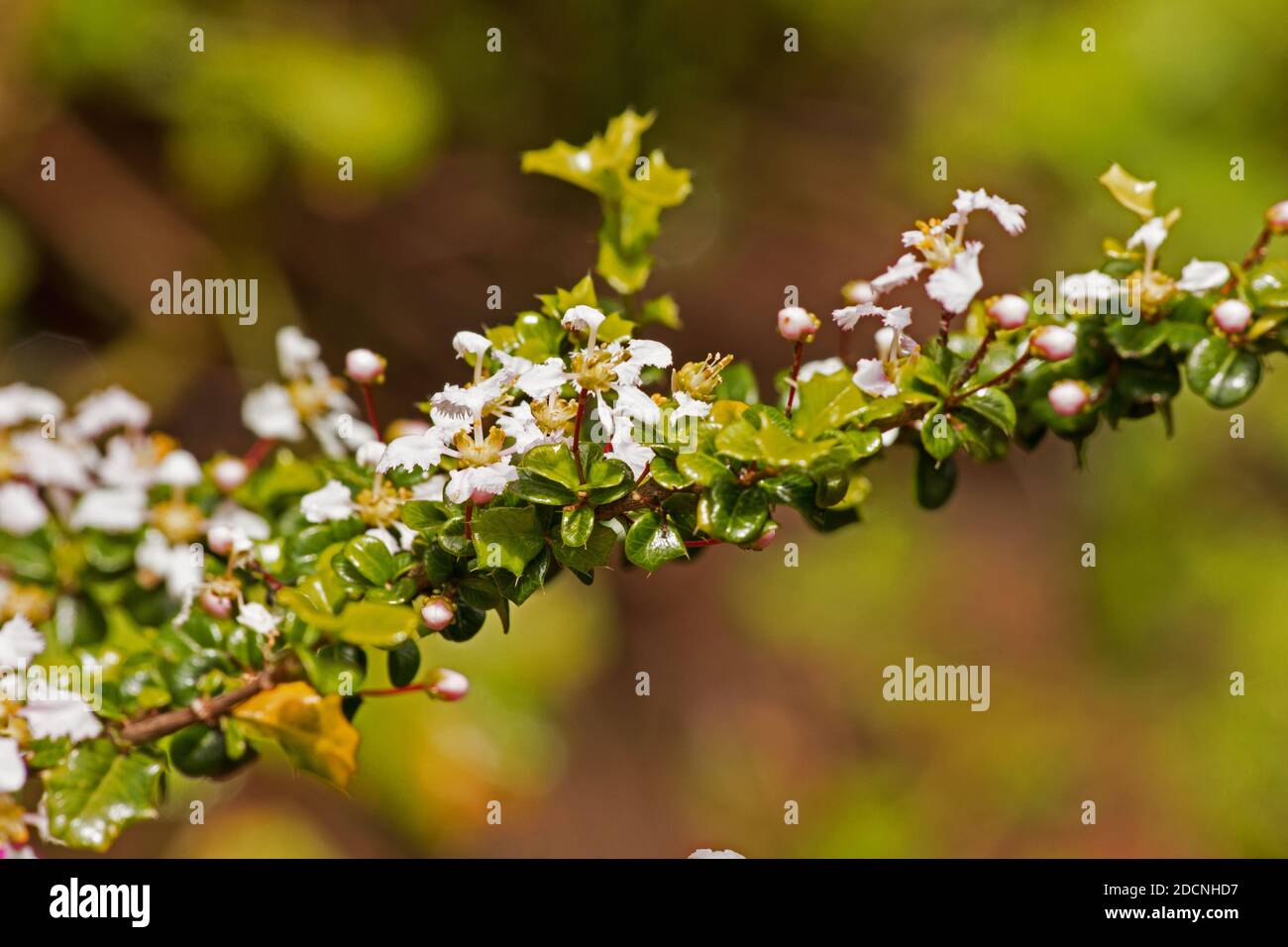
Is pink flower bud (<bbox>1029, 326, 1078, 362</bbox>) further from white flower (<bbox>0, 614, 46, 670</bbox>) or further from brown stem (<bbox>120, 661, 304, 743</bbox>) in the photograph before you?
white flower (<bbox>0, 614, 46, 670</bbox>)

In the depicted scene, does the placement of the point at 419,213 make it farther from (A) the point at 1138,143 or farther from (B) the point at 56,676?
(B) the point at 56,676

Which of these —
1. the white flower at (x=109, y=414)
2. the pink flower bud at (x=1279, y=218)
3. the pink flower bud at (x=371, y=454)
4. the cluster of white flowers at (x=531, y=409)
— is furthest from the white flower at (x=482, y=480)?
the pink flower bud at (x=1279, y=218)

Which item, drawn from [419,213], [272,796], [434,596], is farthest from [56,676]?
[419,213]

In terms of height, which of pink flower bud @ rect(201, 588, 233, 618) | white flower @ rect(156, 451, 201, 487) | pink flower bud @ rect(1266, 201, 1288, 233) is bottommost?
pink flower bud @ rect(201, 588, 233, 618)

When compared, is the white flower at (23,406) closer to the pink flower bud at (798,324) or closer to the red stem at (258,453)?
the red stem at (258,453)

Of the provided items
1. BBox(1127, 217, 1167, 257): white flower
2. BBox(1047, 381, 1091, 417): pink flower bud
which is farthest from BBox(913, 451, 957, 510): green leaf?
BBox(1127, 217, 1167, 257): white flower

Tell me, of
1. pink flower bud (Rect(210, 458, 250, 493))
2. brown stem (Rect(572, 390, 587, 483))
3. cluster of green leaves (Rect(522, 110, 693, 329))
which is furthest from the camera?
pink flower bud (Rect(210, 458, 250, 493))
